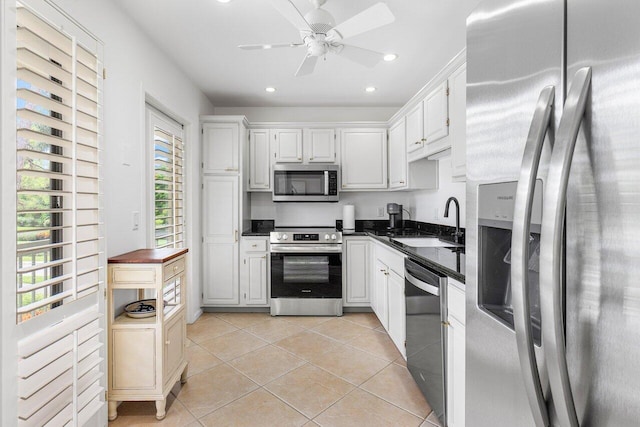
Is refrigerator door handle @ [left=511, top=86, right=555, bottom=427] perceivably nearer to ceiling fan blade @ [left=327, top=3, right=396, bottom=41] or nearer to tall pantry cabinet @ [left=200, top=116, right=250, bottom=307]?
ceiling fan blade @ [left=327, top=3, right=396, bottom=41]

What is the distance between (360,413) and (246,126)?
3228 mm

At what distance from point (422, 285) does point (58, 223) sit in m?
2.00

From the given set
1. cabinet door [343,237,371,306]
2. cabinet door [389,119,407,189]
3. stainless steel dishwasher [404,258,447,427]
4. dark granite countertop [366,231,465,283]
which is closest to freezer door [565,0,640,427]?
dark granite countertop [366,231,465,283]

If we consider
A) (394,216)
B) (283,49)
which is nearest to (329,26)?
(283,49)

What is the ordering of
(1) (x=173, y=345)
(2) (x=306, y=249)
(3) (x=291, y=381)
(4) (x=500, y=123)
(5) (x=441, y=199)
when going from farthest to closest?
(2) (x=306, y=249), (5) (x=441, y=199), (3) (x=291, y=381), (1) (x=173, y=345), (4) (x=500, y=123)

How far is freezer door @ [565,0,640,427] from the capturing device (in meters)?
0.49

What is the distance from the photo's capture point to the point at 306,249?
366 centimetres

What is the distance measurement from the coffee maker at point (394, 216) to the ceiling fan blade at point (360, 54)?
6.57 feet

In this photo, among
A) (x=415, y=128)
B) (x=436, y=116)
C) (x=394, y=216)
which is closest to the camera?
(x=436, y=116)

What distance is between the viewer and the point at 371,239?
3.73 meters

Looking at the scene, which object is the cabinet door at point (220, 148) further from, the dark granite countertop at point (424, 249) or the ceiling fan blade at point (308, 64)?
the ceiling fan blade at point (308, 64)

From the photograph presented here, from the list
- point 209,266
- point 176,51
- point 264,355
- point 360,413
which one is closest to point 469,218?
point 360,413

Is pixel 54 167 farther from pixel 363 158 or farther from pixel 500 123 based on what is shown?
pixel 363 158

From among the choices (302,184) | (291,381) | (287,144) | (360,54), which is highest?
(360,54)
